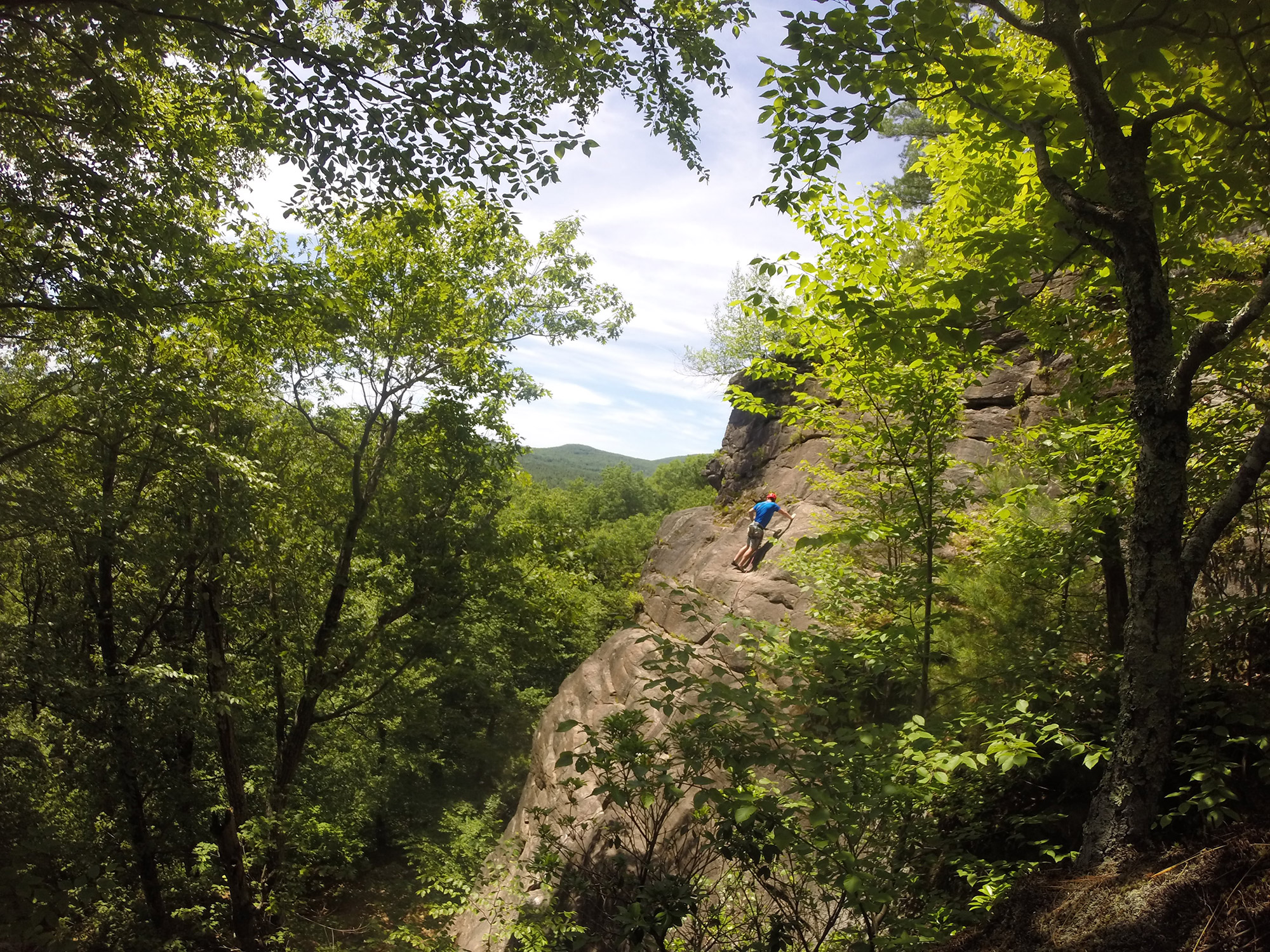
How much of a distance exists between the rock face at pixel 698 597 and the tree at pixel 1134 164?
514 cm

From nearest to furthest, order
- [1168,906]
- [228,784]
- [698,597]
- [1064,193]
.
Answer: [1168,906], [1064,193], [698,597], [228,784]

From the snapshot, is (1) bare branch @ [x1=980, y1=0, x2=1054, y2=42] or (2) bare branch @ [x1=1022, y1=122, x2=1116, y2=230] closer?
(1) bare branch @ [x1=980, y1=0, x2=1054, y2=42]

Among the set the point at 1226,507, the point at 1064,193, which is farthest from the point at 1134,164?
the point at 1226,507

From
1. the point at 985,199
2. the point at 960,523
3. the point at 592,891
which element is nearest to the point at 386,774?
the point at 592,891

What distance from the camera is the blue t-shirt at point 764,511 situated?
12164 mm

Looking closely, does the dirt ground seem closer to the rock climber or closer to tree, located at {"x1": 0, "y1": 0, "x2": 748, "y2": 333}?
tree, located at {"x1": 0, "y1": 0, "x2": 748, "y2": 333}

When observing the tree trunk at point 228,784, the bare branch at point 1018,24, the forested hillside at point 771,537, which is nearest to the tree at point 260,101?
the forested hillside at point 771,537

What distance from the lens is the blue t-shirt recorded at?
12.2m

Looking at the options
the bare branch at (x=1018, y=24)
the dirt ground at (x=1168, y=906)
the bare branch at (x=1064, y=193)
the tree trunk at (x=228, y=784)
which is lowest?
the tree trunk at (x=228, y=784)

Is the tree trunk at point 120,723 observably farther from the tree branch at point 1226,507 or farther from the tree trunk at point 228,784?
the tree branch at point 1226,507

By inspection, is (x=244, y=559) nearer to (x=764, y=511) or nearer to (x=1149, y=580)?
(x=764, y=511)

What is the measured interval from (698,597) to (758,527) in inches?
159

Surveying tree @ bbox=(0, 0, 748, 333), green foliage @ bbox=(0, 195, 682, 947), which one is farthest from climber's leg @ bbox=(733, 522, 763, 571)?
A: tree @ bbox=(0, 0, 748, 333)

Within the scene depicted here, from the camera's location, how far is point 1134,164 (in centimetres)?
290
